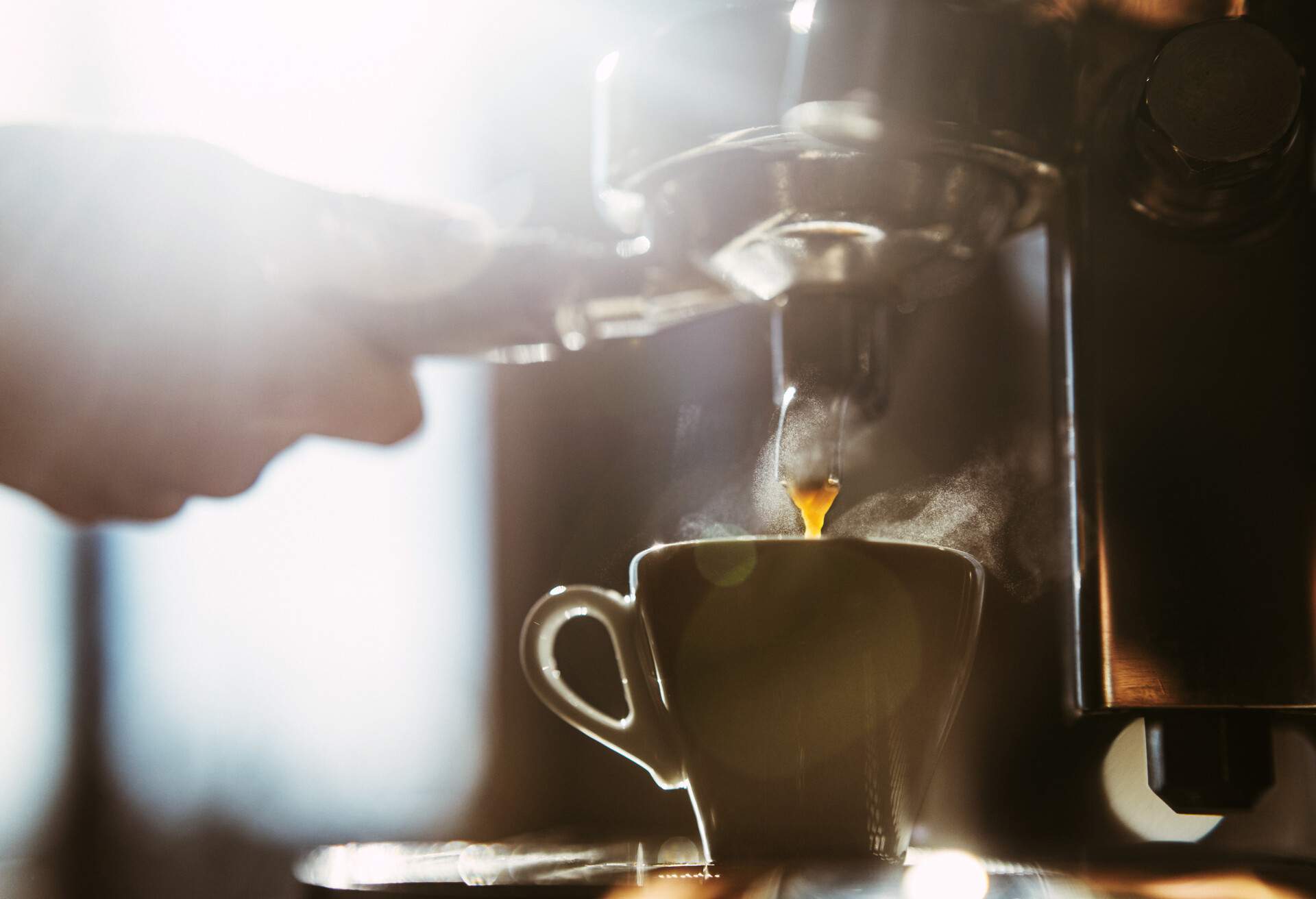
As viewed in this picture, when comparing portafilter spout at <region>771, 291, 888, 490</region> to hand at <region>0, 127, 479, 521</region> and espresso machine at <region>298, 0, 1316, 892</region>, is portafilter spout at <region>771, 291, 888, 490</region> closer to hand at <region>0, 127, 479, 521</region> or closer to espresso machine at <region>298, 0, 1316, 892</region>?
espresso machine at <region>298, 0, 1316, 892</region>

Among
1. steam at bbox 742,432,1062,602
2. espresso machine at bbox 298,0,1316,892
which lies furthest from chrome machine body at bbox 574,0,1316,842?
steam at bbox 742,432,1062,602

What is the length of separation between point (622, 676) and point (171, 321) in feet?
0.77

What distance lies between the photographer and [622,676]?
35cm

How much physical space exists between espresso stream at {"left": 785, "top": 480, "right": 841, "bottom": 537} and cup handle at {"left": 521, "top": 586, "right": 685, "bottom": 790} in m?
0.06

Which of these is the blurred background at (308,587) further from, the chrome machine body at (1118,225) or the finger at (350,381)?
the chrome machine body at (1118,225)

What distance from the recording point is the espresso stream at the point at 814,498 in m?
0.33

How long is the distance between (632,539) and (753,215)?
0.65ft

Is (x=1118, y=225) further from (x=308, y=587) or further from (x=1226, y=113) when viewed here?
(x=308, y=587)

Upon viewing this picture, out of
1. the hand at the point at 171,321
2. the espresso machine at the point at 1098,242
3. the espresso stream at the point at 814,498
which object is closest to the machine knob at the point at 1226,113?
the espresso machine at the point at 1098,242

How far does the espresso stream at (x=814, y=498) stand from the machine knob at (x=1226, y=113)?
12 centimetres

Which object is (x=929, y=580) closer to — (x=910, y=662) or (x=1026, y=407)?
(x=910, y=662)

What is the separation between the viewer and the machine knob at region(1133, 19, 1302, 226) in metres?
0.25

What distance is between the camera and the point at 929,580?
1.01 feet

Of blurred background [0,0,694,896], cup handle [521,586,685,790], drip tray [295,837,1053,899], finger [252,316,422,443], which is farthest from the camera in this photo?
blurred background [0,0,694,896]
